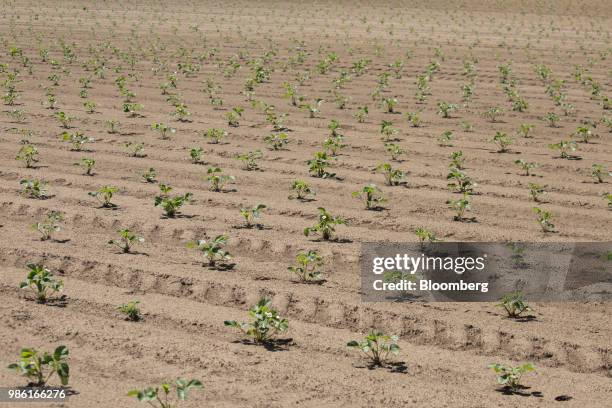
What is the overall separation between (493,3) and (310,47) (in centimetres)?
1590

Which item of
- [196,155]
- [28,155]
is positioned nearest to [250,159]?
[196,155]

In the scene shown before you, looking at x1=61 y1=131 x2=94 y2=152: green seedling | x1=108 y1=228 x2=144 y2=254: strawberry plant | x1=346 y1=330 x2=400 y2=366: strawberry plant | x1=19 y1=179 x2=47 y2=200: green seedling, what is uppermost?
x1=61 y1=131 x2=94 y2=152: green seedling

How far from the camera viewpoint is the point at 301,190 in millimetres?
10359

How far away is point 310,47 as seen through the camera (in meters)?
23.6

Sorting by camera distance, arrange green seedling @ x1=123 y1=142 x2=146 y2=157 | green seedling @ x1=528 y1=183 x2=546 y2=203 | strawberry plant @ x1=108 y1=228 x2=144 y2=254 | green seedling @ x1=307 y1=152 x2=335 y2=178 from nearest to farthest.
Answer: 1. strawberry plant @ x1=108 y1=228 x2=144 y2=254
2. green seedling @ x1=528 y1=183 x2=546 y2=203
3. green seedling @ x1=307 y1=152 x2=335 y2=178
4. green seedling @ x1=123 y1=142 x2=146 y2=157

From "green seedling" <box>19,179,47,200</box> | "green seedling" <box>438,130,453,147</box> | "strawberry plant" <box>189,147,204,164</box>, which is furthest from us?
"green seedling" <box>438,130,453,147</box>

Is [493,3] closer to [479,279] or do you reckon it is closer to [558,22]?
[558,22]

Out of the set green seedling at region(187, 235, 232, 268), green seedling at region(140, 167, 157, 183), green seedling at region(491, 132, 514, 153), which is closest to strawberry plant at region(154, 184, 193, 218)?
green seedling at region(140, 167, 157, 183)

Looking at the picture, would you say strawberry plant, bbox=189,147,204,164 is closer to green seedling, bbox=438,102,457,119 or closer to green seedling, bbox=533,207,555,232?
green seedling, bbox=533,207,555,232

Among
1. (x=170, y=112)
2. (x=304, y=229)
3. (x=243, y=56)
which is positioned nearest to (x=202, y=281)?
(x=304, y=229)

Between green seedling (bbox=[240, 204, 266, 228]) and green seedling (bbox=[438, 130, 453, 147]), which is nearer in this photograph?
green seedling (bbox=[240, 204, 266, 228])

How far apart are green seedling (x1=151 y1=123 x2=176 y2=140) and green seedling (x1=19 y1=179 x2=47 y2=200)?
3.26m

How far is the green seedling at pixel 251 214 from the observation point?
8.92 meters

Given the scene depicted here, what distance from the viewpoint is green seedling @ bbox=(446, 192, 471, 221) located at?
30.5 ft
